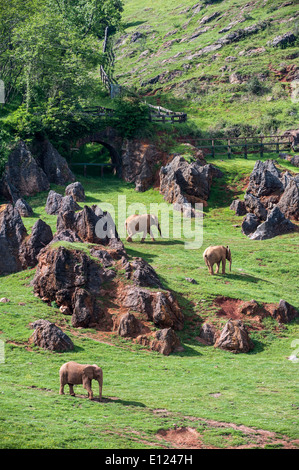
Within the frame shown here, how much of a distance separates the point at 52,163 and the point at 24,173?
4096 millimetres

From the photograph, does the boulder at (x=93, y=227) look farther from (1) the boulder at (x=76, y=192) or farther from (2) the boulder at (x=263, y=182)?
(2) the boulder at (x=263, y=182)

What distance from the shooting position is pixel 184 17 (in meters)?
137

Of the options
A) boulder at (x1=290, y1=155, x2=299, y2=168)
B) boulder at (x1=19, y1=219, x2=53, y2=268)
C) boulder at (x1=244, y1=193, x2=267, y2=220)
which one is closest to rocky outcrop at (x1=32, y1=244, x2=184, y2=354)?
boulder at (x1=19, y1=219, x2=53, y2=268)

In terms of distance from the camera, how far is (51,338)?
27.0 m

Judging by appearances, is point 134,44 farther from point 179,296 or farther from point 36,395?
point 36,395

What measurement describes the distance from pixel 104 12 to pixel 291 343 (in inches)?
3265

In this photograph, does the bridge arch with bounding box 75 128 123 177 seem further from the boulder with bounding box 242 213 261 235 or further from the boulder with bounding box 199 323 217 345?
the boulder with bounding box 199 323 217 345

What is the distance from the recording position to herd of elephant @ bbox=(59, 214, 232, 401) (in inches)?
833

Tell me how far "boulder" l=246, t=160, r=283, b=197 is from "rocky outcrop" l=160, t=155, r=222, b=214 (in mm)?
4023

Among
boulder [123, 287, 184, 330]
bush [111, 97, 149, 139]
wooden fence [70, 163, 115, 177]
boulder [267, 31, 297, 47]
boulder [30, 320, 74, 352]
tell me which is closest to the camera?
boulder [30, 320, 74, 352]

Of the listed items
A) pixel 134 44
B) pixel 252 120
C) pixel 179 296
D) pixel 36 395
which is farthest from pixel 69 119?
pixel 134 44

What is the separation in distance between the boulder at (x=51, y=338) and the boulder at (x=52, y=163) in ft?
113

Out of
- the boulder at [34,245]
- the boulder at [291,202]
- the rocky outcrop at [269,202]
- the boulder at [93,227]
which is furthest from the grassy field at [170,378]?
the boulder at [291,202]

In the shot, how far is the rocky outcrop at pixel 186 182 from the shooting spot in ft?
186
